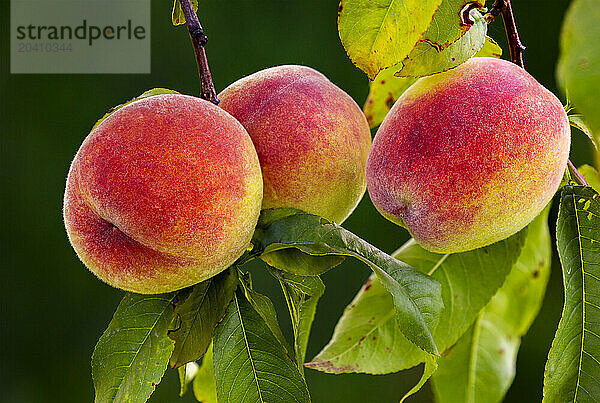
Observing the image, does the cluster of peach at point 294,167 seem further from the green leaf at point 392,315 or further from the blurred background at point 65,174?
the blurred background at point 65,174

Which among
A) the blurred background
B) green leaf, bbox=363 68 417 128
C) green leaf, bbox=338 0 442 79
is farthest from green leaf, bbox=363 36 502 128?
the blurred background

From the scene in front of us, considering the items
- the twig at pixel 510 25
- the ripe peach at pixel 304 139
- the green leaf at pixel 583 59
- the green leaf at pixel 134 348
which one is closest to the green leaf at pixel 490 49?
the twig at pixel 510 25

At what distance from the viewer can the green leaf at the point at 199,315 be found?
0.60 m

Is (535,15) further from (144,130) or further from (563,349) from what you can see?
(144,130)

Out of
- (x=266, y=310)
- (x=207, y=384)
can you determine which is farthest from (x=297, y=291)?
(x=207, y=384)

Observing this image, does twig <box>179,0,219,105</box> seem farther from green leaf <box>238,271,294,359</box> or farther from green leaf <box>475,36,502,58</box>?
green leaf <box>475,36,502,58</box>

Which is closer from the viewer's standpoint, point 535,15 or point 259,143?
point 259,143

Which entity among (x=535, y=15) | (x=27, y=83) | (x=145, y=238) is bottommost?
(x=27, y=83)

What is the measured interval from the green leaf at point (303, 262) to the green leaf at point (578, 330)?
206mm

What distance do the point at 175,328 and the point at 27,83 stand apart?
1992 mm

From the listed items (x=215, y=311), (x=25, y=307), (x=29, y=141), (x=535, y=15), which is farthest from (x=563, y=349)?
(x=29, y=141)

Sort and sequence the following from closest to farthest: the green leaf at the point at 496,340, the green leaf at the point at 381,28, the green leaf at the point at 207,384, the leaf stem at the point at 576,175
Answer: the green leaf at the point at 381,28
the leaf stem at the point at 576,175
the green leaf at the point at 207,384
the green leaf at the point at 496,340

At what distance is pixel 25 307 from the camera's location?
2227 mm

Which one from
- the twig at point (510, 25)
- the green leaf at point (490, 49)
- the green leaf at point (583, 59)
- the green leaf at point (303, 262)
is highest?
the green leaf at point (583, 59)
